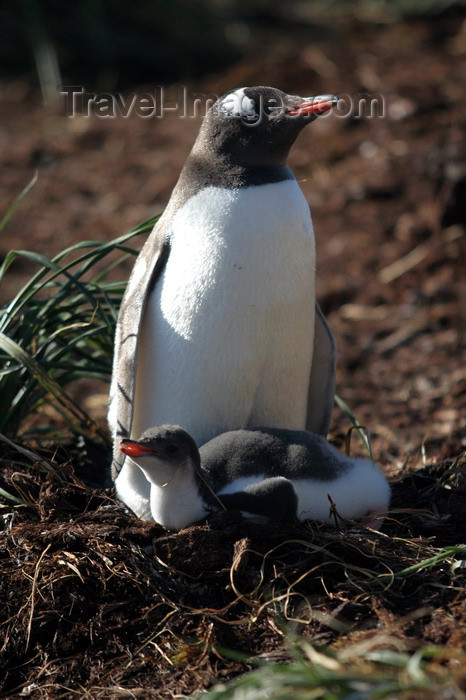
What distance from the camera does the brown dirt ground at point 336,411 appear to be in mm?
3238

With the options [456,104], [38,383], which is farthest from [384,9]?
[38,383]

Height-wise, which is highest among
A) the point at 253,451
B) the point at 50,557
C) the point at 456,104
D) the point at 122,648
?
the point at 456,104

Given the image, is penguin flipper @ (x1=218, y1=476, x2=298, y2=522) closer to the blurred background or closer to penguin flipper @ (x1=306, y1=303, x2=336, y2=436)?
penguin flipper @ (x1=306, y1=303, x2=336, y2=436)

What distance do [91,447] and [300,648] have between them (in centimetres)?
206

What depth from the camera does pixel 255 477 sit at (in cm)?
364

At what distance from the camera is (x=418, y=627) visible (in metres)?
3.09

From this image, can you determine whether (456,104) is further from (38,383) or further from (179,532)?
(179,532)

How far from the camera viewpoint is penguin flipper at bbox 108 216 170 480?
13.0 feet

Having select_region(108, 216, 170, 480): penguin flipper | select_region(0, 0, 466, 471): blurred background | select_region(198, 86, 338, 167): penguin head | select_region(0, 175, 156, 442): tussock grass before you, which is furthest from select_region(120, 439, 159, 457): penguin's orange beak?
select_region(0, 0, 466, 471): blurred background

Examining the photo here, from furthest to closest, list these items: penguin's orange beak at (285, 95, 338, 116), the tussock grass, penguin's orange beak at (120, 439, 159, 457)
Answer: the tussock grass
penguin's orange beak at (285, 95, 338, 116)
penguin's orange beak at (120, 439, 159, 457)

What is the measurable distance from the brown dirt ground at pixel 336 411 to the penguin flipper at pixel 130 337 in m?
0.33

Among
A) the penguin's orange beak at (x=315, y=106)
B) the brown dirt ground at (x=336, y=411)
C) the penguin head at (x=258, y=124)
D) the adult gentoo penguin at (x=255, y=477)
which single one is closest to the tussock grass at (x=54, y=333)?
the brown dirt ground at (x=336, y=411)

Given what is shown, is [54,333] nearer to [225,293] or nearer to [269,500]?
[225,293]

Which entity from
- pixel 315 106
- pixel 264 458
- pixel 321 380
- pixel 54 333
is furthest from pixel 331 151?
pixel 264 458
